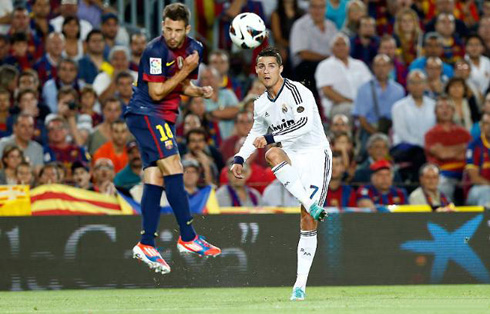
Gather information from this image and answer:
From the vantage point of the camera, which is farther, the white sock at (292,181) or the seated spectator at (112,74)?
the seated spectator at (112,74)

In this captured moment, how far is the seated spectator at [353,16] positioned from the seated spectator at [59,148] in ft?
18.7

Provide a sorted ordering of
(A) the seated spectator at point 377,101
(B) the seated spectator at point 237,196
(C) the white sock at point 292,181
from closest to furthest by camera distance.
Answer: (C) the white sock at point 292,181
(B) the seated spectator at point 237,196
(A) the seated spectator at point 377,101

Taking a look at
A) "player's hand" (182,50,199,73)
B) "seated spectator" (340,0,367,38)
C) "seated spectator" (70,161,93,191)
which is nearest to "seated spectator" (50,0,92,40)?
"seated spectator" (70,161,93,191)

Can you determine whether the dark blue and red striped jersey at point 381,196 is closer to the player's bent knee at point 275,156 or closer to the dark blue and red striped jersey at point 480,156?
the dark blue and red striped jersey at point 480,156

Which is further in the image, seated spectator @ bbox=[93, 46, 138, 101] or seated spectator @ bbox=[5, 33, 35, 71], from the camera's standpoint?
seated spectator @ bbox=[5, 33, 35, 71]

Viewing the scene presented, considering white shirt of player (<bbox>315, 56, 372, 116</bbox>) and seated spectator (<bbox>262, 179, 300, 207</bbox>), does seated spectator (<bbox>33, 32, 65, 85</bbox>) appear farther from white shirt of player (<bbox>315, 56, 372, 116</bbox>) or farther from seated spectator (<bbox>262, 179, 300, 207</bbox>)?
seated spectator (<bbox>262, 179, 300, 207</bbox>)

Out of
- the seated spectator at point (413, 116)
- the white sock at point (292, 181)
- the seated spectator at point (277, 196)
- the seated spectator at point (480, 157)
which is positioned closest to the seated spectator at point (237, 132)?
the seated spectator at point (277, 196)

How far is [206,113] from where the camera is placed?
15.6 metres

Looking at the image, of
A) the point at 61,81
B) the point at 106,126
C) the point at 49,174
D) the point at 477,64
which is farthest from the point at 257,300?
the point at 477,64

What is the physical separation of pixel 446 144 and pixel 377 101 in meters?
1.33

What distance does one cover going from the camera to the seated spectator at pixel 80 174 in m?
13.4

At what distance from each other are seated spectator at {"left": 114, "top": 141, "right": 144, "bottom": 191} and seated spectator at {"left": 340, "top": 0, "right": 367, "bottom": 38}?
19.0ft

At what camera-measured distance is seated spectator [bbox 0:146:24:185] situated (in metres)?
13.3

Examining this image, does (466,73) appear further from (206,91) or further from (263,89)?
(206,91)
